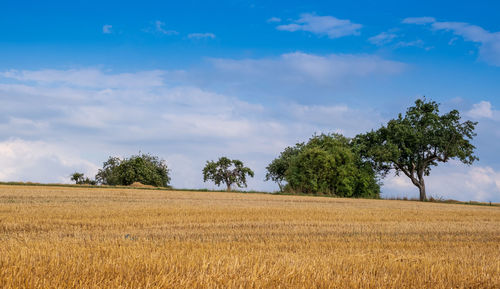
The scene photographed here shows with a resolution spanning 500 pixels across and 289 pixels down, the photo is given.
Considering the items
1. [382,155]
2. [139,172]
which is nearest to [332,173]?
[382,155]

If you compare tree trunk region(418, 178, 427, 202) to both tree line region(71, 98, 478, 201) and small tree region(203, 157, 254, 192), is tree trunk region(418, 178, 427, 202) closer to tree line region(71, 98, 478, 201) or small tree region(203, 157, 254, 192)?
tree line region(71, 98, 478, 201)

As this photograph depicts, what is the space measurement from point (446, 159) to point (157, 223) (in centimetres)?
5090

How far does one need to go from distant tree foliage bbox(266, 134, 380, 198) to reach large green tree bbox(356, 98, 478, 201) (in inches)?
88.9

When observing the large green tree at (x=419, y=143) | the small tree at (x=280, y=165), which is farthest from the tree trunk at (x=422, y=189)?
the small tree at (x=280, y=165)

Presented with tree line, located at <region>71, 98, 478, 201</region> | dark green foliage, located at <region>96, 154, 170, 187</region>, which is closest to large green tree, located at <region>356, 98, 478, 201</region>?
tree line, located at <region>71, 98, 478, 201</region>

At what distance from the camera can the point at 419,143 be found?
187 ft

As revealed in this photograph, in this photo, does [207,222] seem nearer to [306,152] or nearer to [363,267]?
[363,267]

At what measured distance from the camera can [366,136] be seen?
61.8 meters

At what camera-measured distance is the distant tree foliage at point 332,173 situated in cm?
5572

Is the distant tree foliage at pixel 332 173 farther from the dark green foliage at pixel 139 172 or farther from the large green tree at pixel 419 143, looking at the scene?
the dark green foliage at pixel 139 172

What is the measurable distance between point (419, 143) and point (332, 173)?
12.5m

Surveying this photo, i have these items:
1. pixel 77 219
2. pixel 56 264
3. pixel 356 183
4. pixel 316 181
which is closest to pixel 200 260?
pixel 56 264

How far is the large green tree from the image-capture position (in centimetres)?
5603

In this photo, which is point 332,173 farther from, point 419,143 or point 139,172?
point 139,172
